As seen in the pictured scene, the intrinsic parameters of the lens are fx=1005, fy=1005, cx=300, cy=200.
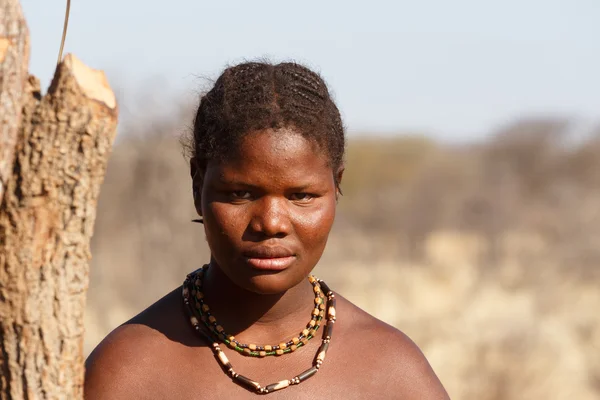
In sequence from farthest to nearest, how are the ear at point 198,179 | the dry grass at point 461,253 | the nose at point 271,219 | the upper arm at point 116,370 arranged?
the dry grass at point 461,253 < the ear at point 198,179 < the upper arm at point 116,370 < the nose at point 271,219

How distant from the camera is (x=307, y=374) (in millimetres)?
2809

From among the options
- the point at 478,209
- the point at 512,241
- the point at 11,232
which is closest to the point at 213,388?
the point at 11,232

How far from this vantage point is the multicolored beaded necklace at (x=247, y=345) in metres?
2.77

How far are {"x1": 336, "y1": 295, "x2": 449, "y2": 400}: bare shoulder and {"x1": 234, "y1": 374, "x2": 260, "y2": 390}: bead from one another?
0.35 m

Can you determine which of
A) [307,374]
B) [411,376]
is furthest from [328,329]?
[411,376]

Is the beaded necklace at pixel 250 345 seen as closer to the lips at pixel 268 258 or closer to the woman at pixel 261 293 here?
the woman at pixel 261 293

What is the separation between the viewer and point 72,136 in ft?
7.21

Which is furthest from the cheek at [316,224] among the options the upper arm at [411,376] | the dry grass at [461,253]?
the dry grass at [461,253]

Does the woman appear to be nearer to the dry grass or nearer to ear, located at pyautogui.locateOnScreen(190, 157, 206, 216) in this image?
ear, located at pyautogui.locateOnScreen(190, 157, 206, 216)

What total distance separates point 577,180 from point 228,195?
19394mm

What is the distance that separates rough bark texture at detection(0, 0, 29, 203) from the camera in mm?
2117

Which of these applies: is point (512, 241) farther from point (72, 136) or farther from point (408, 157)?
point (72, 136)

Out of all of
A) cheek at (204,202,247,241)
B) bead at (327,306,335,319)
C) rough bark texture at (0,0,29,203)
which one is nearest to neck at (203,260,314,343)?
bead at (327,306,335,319)

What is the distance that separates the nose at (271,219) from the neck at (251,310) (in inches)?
11.3
